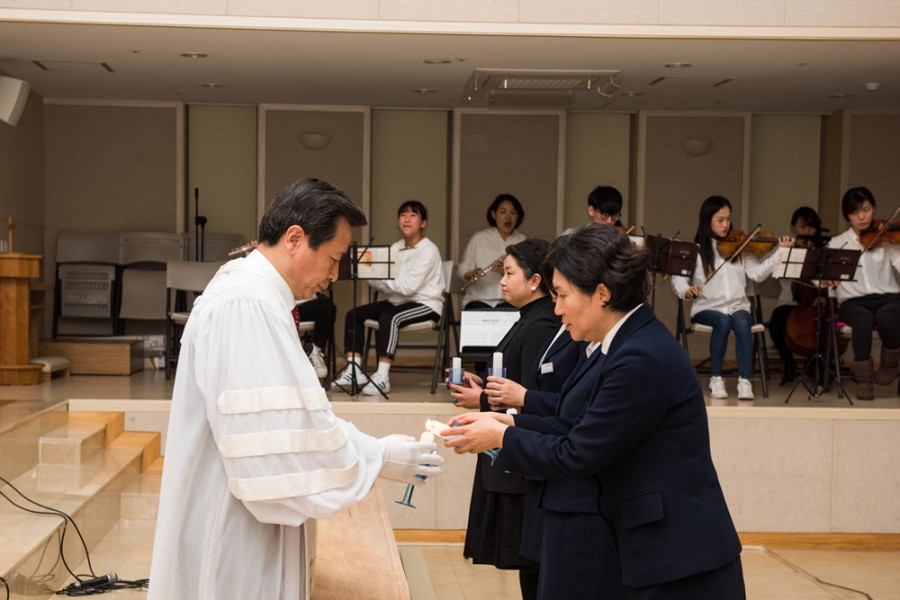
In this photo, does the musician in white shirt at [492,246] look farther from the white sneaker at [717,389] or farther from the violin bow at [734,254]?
the white sneaker at [717,389]

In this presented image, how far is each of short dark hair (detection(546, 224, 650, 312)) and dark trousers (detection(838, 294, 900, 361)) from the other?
5.03 m

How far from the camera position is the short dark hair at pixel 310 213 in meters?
2.17

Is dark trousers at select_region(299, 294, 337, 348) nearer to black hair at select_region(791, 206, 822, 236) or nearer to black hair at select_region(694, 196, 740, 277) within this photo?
black hair at select_region(694, 196, 740, 277)

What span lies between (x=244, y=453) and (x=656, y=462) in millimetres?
851

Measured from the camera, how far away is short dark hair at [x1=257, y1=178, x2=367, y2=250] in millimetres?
2168

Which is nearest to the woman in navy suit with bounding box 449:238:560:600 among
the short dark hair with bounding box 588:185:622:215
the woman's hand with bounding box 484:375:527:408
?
the woman's hand with bounding box 484:375:527:408

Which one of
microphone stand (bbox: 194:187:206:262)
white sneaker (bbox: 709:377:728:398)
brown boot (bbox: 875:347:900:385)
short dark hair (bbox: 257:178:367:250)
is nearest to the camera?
short dark hair (bbox: 257:178:367:250)

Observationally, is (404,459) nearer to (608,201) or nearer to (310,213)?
(310,213)

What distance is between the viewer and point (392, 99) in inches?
350

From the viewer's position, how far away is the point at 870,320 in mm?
6984

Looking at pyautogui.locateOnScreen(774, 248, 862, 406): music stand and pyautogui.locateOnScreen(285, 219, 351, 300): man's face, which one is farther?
pyautogui.locateOnScreen(774, 248, 862, 406): music stand

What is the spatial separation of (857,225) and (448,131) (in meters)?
3.85

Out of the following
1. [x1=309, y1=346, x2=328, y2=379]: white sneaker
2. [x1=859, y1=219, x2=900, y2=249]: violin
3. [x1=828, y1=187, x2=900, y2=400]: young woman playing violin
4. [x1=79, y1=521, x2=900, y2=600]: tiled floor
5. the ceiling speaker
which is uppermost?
the ceiling speaker

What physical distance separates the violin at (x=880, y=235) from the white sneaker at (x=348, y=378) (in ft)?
11.2
